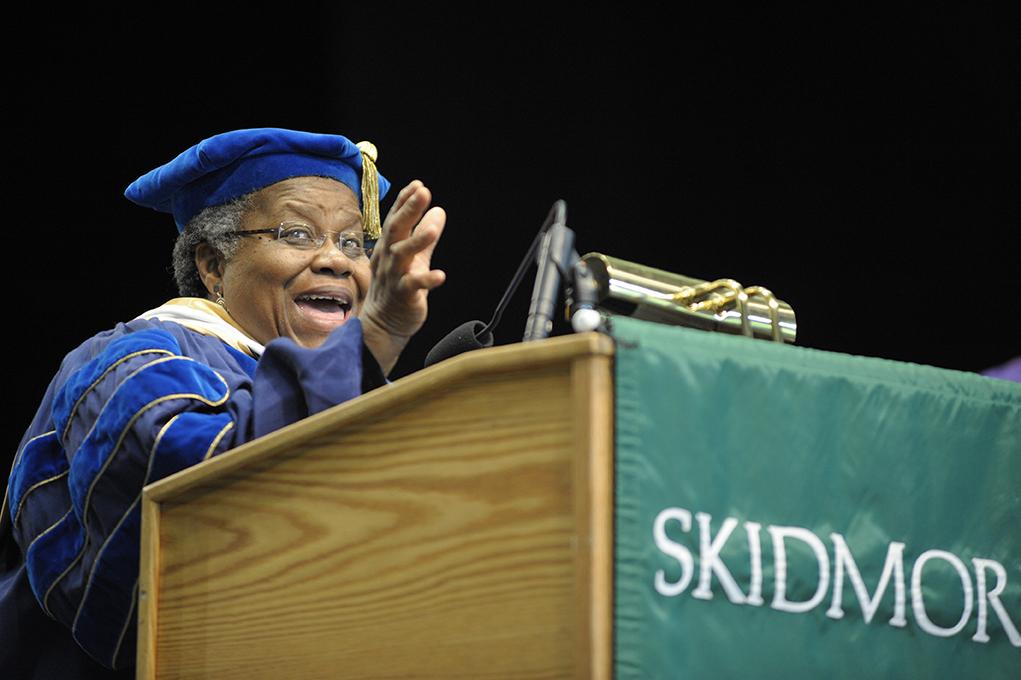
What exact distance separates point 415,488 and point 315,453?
0.17 metres

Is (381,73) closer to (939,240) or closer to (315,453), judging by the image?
(939,240)

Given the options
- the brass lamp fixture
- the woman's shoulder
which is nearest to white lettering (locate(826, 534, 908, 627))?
the brass lamp fixture

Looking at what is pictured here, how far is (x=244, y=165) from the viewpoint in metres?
2.49

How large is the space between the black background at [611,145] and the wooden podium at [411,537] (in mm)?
1925

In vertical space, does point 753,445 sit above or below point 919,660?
above

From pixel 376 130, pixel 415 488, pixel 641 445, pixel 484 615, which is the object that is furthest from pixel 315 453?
→ pixel 376 130

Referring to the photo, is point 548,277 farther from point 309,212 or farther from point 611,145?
point 611,145

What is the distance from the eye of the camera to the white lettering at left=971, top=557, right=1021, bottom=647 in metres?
1.29

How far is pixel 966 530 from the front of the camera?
4.27 feet

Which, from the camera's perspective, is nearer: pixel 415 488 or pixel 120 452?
pixel 415 488

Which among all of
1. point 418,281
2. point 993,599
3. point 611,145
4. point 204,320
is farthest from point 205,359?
point 611,145

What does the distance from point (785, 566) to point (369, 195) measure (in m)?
1.61

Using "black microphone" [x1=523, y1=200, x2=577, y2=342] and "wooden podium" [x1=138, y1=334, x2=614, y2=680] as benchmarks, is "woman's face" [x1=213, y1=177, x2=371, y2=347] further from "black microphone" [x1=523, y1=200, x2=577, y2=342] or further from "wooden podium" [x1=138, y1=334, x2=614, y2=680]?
"black microphone" [x1=523, y1=200, x2=577, y2=342]

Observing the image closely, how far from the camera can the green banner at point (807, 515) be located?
1.11 metres
